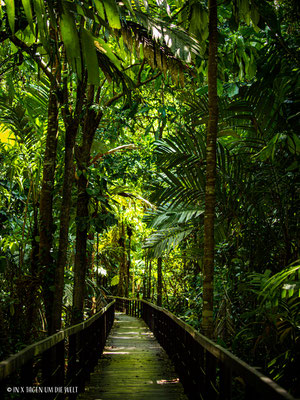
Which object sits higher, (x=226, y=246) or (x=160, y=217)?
(x=160, y=217)

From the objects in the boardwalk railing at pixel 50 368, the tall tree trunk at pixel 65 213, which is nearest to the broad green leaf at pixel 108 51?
the boardwalk railing at pixel 50 368

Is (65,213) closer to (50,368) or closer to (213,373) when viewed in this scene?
(50,368)

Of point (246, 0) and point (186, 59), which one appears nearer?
point (246, 0)

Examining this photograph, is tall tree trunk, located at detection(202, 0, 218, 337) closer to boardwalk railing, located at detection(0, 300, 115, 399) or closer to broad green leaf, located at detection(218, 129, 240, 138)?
boardwalk railing, located at detection(0, 300, 115, 399)

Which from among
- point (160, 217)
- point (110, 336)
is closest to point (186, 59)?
point (160, 217)

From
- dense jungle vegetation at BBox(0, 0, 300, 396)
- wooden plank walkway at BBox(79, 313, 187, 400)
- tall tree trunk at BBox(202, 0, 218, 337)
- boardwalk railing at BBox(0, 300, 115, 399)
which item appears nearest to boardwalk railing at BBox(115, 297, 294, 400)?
wooden plank walkway at BBox(79, 313, 187, 400)

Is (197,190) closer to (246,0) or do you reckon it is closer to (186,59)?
(186,59)

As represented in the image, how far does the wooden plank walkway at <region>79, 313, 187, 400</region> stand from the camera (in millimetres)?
4734

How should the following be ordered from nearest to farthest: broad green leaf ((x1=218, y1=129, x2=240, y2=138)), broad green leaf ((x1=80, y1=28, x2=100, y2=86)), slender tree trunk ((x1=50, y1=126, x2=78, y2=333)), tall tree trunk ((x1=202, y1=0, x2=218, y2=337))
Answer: broad green leaf ((x1=80, y1=28, x2=100, y2=86)) → tall tree trunk ((x1=202, y1=0, x2=218, y2=337)) → slender tree trunk ((x1=50, y1=126, x2=78, y2=333)) → broad green leaf ((x1=218, y1=129, x2=240, y2=138))

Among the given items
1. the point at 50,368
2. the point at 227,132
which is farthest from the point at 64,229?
the point at 227,132

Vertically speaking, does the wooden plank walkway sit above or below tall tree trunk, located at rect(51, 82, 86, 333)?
below

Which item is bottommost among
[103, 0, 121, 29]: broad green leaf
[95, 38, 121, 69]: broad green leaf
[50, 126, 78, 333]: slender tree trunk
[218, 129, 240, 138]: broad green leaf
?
[50, 126, 78, 333]: slender tree trunk

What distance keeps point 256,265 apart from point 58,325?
261cm

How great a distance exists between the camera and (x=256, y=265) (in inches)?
224
